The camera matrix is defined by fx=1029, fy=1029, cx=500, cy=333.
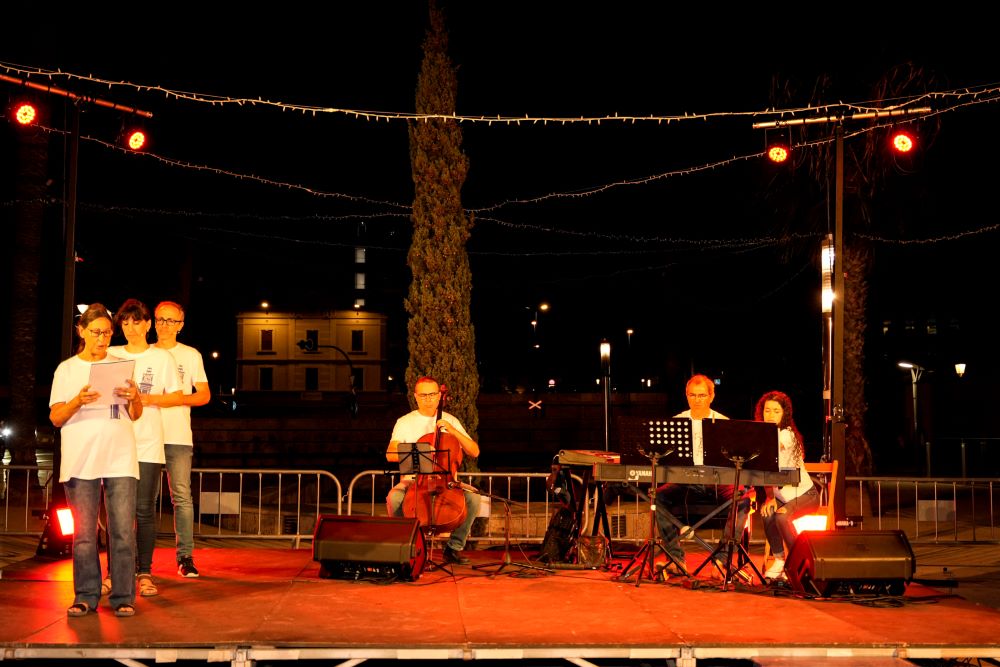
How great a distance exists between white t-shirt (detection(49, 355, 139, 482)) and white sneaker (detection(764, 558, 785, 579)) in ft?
14.8

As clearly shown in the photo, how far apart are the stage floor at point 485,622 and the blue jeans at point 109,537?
188mm

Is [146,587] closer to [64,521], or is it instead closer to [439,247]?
[64,521]

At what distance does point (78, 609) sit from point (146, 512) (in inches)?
32.9

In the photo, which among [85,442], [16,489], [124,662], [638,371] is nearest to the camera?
[124,662]

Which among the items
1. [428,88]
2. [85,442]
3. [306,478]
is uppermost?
[428,88]

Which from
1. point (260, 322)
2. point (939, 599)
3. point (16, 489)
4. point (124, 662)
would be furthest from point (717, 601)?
point (260, 322)

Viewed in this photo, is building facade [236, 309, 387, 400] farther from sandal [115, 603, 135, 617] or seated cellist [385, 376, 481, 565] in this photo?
sandal [115, 603, 135, 617]

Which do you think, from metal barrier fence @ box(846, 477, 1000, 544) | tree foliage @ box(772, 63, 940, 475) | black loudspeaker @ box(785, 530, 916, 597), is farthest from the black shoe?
tree foliage @ box(772, 63, 940, 475)

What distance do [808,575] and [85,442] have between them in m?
4.58

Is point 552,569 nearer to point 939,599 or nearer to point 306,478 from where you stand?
point 939,599

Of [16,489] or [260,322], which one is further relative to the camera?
[260,322]

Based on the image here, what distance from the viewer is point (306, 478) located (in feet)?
66.9

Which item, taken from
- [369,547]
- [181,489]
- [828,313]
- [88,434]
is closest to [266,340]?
[828,313]

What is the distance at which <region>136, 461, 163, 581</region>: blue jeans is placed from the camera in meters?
6.46
